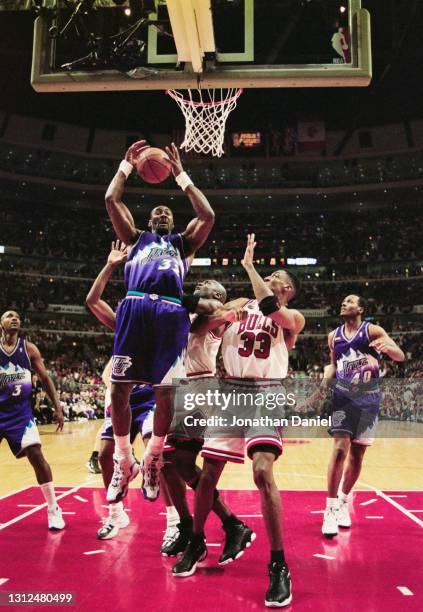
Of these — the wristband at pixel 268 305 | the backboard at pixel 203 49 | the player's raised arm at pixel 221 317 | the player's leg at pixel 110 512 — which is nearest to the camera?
the wristband at pixel 268 305

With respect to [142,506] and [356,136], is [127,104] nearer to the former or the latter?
[356,136]

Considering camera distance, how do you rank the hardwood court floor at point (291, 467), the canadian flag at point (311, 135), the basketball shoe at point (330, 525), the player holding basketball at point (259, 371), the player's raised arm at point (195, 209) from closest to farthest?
the player holding basketball at point (259, 371)
the player's raised arm at point (195, 209)
the basketball shoe at point (330, 525)
the hardwood court floor at point (291, 467)
the canadian flag at point (311, 135)

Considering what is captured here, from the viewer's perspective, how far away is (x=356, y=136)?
3197cm

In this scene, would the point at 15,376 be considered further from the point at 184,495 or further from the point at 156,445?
the point at 156,445

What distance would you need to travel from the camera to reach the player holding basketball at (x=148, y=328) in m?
3.97

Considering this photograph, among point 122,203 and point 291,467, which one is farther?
point 291,467

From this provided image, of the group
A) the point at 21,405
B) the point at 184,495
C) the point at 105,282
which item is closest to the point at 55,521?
the point at 21,405

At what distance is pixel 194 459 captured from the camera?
191 inches

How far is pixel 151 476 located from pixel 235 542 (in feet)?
3.34

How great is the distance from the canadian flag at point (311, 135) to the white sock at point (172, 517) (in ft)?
86.1

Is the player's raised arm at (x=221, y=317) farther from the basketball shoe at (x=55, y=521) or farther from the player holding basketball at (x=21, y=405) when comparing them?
the basketball shoe at (x=55, y=521)

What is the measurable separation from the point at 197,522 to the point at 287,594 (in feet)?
3.03

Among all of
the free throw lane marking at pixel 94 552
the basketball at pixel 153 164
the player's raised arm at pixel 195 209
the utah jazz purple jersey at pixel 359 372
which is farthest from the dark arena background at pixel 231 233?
the basketball at pixel 153 164

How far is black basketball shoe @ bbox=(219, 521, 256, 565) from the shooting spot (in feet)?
14.3
